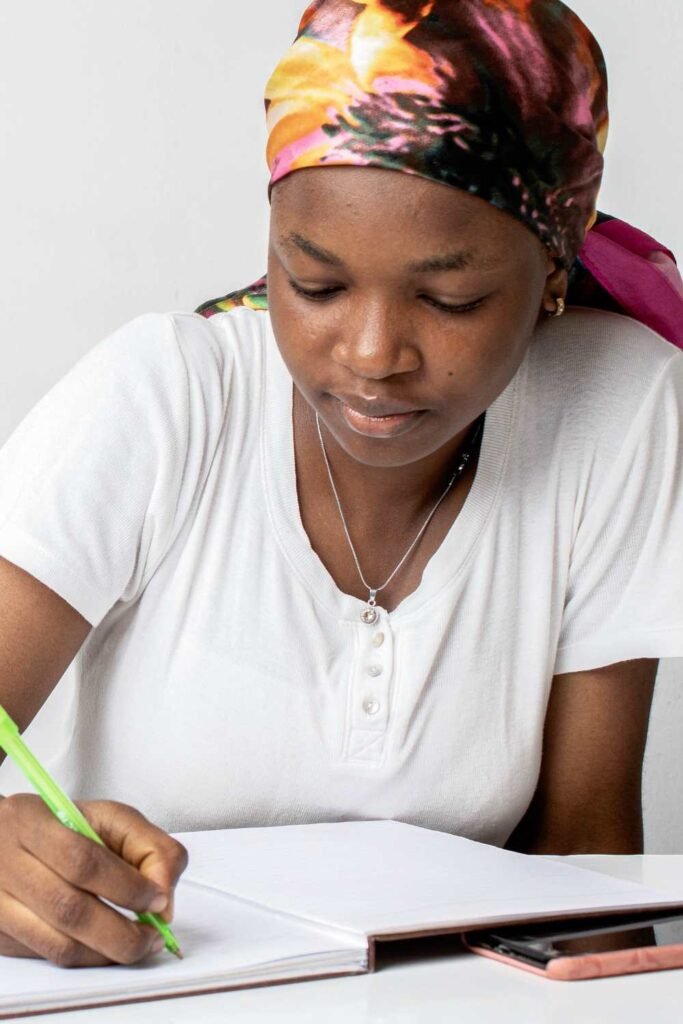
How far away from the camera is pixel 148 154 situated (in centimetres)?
214

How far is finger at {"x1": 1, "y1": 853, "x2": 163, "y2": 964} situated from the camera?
0.76 meters

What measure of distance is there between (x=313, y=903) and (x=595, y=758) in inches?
21.1

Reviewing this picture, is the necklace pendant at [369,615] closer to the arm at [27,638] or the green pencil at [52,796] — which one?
the arm at [27,638]

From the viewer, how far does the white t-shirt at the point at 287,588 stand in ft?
3.83

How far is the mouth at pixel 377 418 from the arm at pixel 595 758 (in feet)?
1.18

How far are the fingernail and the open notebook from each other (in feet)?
0.09

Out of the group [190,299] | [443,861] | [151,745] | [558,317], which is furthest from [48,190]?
[443,861]

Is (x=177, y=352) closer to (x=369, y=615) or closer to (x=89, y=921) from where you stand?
(x=369, y=615)

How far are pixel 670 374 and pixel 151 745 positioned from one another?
0.57 m

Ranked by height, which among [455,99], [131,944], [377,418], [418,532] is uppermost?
[455,99]

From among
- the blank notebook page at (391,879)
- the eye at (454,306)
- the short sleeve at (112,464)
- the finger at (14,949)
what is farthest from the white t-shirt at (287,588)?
the finger at (14,949)

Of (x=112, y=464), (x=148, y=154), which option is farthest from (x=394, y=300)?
(x=148, y=154)

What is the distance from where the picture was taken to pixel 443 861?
38.8 inches

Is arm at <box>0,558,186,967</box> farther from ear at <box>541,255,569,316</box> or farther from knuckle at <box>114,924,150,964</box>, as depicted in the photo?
ear at <box>541,255,569,316</box>
